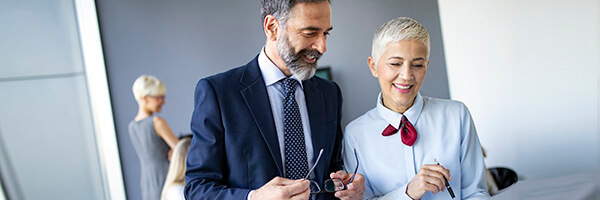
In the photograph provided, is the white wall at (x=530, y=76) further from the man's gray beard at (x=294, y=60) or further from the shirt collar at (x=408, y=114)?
the man's gray beard at (x=294, y=60)

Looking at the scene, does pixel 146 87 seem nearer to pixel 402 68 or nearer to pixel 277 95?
pixel 277 95

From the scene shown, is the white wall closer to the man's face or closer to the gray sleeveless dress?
the man's face

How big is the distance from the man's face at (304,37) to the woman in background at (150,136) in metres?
2.03

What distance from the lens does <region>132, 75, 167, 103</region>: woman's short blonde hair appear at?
2902 mm

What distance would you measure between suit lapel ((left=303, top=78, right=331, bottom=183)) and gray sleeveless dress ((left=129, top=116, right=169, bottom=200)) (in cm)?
195

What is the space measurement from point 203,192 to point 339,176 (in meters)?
0.32

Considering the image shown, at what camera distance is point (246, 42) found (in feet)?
8.22

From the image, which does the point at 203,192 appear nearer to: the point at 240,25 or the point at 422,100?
the point at 422,100

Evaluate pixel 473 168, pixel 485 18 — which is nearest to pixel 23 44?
pixel 473 168

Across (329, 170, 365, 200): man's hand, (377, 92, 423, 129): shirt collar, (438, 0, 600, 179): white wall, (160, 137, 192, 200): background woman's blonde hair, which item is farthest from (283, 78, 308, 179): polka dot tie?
(160, 137, 192, 200): background woman's blonde hair

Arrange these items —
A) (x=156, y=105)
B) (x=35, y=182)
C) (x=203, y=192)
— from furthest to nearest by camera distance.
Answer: (x=156, y=105) < (x=35, y=182) < (x=203, y=192)

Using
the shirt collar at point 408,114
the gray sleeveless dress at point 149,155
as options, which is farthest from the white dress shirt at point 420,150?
the gray sleeveless dress at point 149,155

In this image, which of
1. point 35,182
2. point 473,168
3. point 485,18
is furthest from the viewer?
point 485,18

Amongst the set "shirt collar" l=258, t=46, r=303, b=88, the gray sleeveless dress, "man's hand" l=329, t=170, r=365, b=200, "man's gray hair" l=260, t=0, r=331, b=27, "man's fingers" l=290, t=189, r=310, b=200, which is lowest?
the gray sleeveless dress
